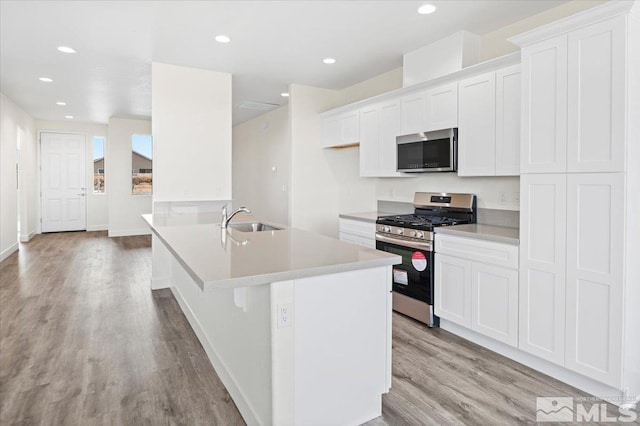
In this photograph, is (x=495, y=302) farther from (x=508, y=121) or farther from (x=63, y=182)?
(x=63, y=182)

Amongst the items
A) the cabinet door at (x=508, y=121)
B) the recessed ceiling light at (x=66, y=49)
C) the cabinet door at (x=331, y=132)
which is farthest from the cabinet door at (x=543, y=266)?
the recessed ceiling light at (x=66, y=49)

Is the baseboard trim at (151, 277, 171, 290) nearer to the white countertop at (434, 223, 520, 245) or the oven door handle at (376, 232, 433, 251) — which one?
the oven door handle at (376, 232, 433, 251)

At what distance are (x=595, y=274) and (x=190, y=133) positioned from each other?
4154mm

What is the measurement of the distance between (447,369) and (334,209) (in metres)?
3.27

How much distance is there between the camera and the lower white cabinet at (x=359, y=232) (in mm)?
3955

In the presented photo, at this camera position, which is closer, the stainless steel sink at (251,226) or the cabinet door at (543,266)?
the cabinet door at (543,266)

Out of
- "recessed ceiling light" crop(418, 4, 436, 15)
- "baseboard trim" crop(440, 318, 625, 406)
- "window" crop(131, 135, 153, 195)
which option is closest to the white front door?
"window" crop(131, 135, 153, 195)

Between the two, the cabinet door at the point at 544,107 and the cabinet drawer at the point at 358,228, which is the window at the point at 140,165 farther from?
the cabinet door at the point at 544,107

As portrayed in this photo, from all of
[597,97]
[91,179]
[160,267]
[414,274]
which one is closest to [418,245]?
[414,274]

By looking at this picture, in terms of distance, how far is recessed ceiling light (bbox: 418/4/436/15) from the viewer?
3.03m

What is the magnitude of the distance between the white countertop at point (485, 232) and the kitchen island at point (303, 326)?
3.78ft

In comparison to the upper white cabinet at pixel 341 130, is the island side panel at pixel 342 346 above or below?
below

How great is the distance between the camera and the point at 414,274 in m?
3.39

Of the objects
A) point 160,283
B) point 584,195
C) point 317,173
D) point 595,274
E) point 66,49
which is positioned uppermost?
point 66,49
